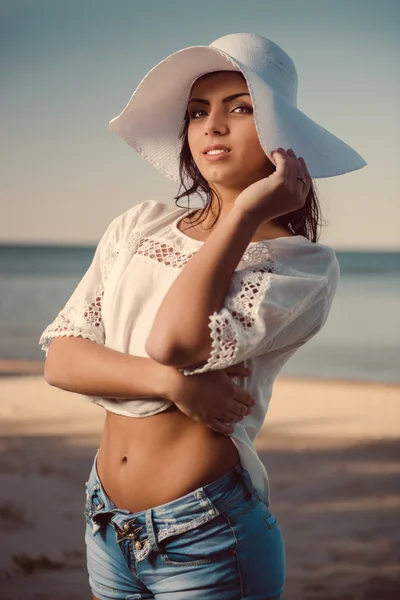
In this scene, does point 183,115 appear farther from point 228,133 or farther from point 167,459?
point 167,459

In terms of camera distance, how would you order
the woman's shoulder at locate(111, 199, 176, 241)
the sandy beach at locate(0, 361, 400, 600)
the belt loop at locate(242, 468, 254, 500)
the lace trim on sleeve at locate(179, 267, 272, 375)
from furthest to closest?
1. the sandy beach at locate(0, 361, 400, 600)
2. the woman's shoulder at locate(111, 199, 176, 241)
3. the belt loop at locate(242, 468, 254, 500)
4. the lace trim on sleeve at locate(179, 267, 272, 375)

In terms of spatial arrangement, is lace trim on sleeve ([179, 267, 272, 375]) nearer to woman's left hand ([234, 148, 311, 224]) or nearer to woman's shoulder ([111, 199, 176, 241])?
woman's left hand ([234, 148, 311, 224])

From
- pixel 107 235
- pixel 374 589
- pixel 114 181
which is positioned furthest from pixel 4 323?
pixel 107 235

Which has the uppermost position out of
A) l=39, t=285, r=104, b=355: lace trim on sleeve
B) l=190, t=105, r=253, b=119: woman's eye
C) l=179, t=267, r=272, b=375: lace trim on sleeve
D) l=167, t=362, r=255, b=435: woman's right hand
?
l=190, t=105, r=253, b=119: woman's eye

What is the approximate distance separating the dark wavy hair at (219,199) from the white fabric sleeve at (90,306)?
0.18 m

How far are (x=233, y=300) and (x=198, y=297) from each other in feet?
0.22

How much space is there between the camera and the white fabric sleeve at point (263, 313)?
52.9 inches

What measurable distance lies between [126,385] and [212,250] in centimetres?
25

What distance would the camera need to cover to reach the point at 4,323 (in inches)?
Answer: 358

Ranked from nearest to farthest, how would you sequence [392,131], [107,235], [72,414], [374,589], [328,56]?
[107,235] < [374,589] < [72,414] < [328,56] < [392,131]

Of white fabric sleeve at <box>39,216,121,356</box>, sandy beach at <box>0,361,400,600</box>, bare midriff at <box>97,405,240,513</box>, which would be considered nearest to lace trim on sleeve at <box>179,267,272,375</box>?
bare midriff at <box>97,405,240,513</box>

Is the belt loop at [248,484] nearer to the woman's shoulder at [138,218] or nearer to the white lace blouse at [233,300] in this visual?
the white lace blouse at [233,300]

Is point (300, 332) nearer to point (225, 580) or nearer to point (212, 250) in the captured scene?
point (212, 250)

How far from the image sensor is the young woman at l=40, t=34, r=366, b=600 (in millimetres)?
1381
